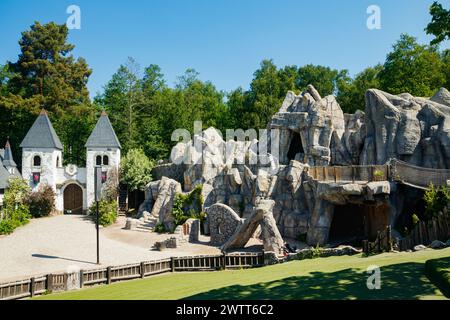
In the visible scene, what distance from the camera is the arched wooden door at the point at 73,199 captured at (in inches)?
1720

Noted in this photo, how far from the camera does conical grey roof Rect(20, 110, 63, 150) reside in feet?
140

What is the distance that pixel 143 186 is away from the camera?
42750 millimetres

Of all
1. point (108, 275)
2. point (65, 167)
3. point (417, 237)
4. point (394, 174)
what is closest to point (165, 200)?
point (65, 167)

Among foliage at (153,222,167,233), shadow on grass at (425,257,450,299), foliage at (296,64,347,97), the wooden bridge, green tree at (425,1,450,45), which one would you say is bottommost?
foliage at (153,222,167,233)

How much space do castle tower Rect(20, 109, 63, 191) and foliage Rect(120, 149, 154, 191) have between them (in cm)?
737

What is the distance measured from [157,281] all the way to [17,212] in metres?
24.7

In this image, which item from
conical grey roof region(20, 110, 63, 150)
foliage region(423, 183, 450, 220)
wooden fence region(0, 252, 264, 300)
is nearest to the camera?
wooden fence region(0, 252, 264, 300)

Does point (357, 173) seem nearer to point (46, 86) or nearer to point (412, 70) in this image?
point (412, 70)

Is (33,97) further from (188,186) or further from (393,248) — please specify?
(393,248)

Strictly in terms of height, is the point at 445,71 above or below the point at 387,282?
above

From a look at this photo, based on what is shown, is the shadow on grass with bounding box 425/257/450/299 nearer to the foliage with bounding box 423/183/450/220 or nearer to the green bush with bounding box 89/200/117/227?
the foliage with bounding box 423/183/450/220

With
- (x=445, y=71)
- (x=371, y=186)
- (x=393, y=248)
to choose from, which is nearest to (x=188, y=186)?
(x=371, y=186)


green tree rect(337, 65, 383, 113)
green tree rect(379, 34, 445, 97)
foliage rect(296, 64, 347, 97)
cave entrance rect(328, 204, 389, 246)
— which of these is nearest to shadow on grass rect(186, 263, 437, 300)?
cave entrance rect(328, 204, 389, 246)

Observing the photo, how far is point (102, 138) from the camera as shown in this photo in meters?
44.2
